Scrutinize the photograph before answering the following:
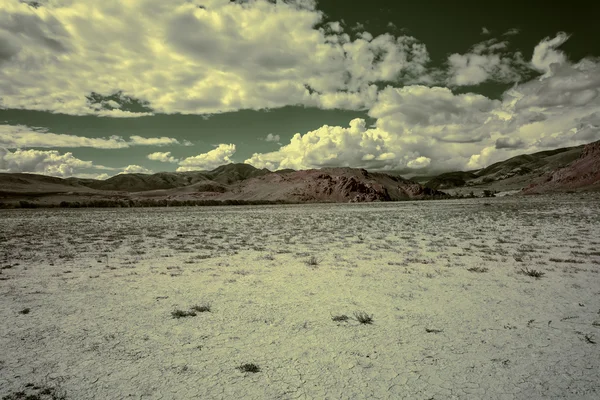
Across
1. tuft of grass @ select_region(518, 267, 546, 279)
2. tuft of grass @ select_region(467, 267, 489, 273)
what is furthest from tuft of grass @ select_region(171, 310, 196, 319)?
tuft of grass @ select_region(518, 267, 546, 279)

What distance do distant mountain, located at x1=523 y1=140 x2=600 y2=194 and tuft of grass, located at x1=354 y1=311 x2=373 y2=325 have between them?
102 meters

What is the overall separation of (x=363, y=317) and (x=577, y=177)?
383 ft

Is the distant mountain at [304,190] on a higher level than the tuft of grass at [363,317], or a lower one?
higher

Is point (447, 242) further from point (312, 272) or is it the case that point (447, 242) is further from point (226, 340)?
point (226, 340)

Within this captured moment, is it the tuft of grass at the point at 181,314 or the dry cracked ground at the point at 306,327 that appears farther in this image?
the tuft of grass at the point at 181,314

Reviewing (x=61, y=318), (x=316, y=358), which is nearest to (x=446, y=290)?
(x=316, y=358)

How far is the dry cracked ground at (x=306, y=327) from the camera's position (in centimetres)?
451

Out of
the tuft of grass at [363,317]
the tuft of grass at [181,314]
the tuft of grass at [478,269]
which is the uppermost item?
the tuft of grass at [478,269]

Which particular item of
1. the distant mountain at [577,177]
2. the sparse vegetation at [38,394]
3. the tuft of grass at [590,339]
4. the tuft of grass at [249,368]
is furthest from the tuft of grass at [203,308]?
the distant mountain at [577,177]

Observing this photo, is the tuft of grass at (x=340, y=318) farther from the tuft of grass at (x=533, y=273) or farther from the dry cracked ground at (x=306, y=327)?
the tuft of grass at (x=533, y=273)

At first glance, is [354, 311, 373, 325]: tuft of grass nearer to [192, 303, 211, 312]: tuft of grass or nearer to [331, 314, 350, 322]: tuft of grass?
[331, 314, 350, 322]: tuft of grass

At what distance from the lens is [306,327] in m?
6.43

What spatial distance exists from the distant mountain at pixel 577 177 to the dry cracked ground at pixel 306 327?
98.5 m

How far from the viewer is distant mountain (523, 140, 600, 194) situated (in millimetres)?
88250
